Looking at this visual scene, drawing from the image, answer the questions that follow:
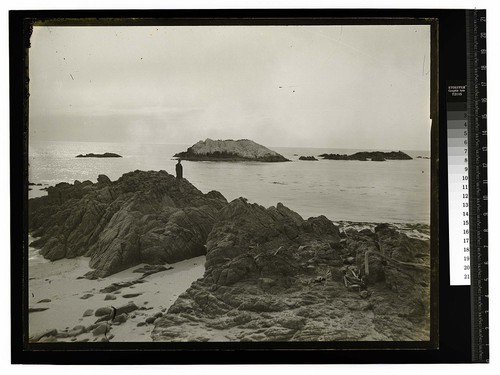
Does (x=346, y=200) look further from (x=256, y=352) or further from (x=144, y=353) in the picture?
(x=144, y=353)

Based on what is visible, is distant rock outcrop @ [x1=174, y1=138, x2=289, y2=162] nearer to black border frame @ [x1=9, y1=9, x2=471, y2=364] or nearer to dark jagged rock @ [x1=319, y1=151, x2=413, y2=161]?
dark jagged rock @ [x1=319, y1=151, x2=413, y2=161]

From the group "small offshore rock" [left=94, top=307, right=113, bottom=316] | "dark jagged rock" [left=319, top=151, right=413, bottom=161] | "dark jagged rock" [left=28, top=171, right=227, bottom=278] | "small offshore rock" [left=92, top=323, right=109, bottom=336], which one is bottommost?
"small offshore rock" [left=92, top=323, right=109, bottom=336]

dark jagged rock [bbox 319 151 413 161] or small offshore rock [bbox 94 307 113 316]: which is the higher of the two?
dark jagged rock [bbox 319 151 413 161]

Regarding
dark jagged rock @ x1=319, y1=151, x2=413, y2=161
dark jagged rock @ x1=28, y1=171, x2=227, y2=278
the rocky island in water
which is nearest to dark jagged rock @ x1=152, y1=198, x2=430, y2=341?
the rocky island in water

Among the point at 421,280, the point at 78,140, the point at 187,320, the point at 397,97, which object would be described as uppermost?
the point at 397,97

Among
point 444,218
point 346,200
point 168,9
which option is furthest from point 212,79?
point 444,218

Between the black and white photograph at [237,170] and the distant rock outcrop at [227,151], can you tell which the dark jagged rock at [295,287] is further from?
the distant rock outcrop at [227,151]

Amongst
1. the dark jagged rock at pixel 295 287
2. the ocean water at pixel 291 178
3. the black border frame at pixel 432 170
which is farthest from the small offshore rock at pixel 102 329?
the ocean water at pixel 291 178
